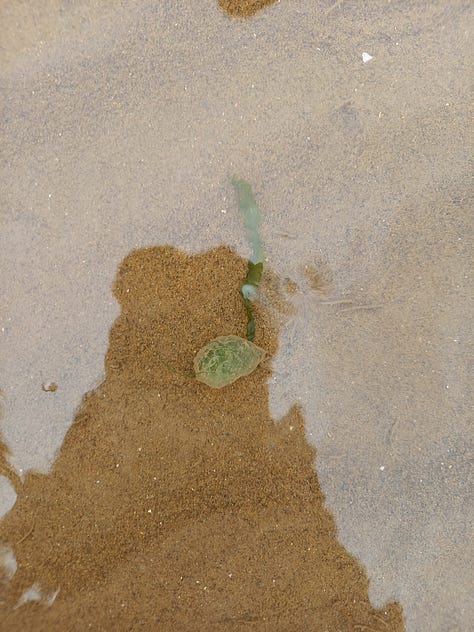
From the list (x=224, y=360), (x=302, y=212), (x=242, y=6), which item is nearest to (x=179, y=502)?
(x=224, y=360)

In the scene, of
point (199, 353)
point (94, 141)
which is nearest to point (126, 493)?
point (199, 353)

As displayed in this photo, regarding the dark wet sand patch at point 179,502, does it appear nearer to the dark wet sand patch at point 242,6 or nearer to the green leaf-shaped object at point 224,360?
the green leaf-shaped object at point 224,360

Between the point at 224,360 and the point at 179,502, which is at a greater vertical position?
the point at 224,360

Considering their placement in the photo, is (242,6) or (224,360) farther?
(242,6)

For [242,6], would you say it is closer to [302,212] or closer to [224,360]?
[302,212]

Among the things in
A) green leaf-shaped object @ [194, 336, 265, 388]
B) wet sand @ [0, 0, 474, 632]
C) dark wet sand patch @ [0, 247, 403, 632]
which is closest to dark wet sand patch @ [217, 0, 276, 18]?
wet sand @ [0, 0, 474, 632]

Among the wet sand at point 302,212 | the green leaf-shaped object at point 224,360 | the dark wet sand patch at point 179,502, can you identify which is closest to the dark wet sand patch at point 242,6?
the wet sand at point 302,212
